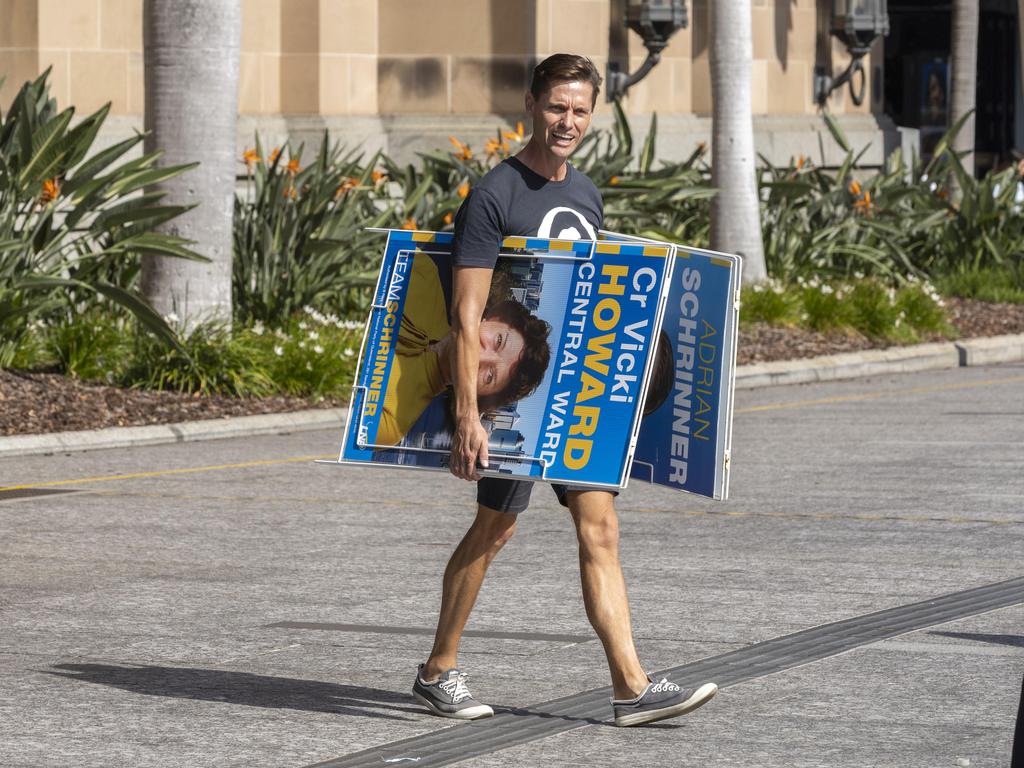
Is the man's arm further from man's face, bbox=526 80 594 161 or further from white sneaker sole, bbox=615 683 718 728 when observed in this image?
white sneaker sole, bbox=615 683 718 728

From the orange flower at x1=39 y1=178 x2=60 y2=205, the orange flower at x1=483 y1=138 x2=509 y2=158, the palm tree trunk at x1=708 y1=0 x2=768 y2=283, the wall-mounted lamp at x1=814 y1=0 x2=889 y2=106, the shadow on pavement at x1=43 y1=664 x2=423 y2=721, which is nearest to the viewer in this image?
the shadow on pavement at x1=43 y1=664 x2=423 y2=721

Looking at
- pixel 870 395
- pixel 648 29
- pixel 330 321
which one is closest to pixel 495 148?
pixel 330 321

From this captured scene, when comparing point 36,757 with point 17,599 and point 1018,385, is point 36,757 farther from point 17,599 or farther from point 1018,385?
point 1018,385

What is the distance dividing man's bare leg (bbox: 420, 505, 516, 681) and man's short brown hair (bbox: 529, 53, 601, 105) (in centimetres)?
127

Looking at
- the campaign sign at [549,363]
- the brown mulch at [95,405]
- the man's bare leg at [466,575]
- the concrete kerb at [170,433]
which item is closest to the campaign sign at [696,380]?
the campaign sign at [549,363]

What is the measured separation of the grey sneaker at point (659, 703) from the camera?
6348 mm

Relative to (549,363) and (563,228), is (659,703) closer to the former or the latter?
(549,363)

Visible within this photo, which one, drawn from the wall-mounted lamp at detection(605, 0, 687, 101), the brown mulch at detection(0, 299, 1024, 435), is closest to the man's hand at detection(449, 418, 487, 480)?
the brown mulch at detection(0, 299, 1024, 435)

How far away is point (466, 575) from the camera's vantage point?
6.65 meters

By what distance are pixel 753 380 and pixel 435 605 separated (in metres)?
9.54

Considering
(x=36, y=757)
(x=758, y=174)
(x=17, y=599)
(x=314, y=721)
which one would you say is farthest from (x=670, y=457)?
(x=758, y=174)

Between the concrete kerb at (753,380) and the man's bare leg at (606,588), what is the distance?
7.01m

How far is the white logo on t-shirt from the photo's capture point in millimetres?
6504

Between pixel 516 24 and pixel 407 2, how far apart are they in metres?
1.15
